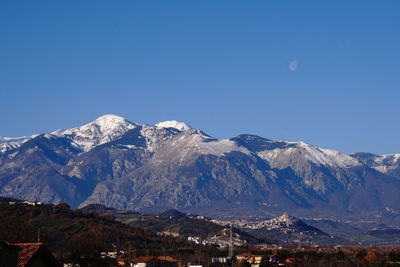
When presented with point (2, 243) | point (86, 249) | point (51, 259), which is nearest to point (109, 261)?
point (86, 249)

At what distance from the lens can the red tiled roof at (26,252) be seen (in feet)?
99.1

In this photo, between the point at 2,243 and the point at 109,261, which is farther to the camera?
the point at 109,261

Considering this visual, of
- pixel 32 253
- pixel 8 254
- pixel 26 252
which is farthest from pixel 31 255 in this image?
pixel 8 254

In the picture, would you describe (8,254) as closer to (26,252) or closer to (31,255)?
(31,255)

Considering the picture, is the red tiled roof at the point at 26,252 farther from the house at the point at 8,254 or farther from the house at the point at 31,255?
the house at the point at 8,254

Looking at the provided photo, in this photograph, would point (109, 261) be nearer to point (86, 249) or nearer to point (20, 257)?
point (86, 249)

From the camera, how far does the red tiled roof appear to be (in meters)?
30.2

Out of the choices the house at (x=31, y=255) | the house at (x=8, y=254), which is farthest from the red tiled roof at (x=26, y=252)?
the house at (x=8, y=254)

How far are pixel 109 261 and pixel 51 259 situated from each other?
12.4 m

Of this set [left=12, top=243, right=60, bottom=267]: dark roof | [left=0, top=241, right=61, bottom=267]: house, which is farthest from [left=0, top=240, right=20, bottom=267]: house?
[left=12, top=243, right=60, bottom=267]: dark roof

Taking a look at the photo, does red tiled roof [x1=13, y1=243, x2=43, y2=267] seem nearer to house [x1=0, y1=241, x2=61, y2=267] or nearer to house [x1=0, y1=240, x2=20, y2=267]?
house [x1=0, y1=241, x2=61, y2=267]

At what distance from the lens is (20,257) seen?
30578mm

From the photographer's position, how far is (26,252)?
1211 inches

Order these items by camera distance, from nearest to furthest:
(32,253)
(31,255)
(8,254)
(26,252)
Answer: (8,254) → (31,255) → (32,253) → (26,252)
